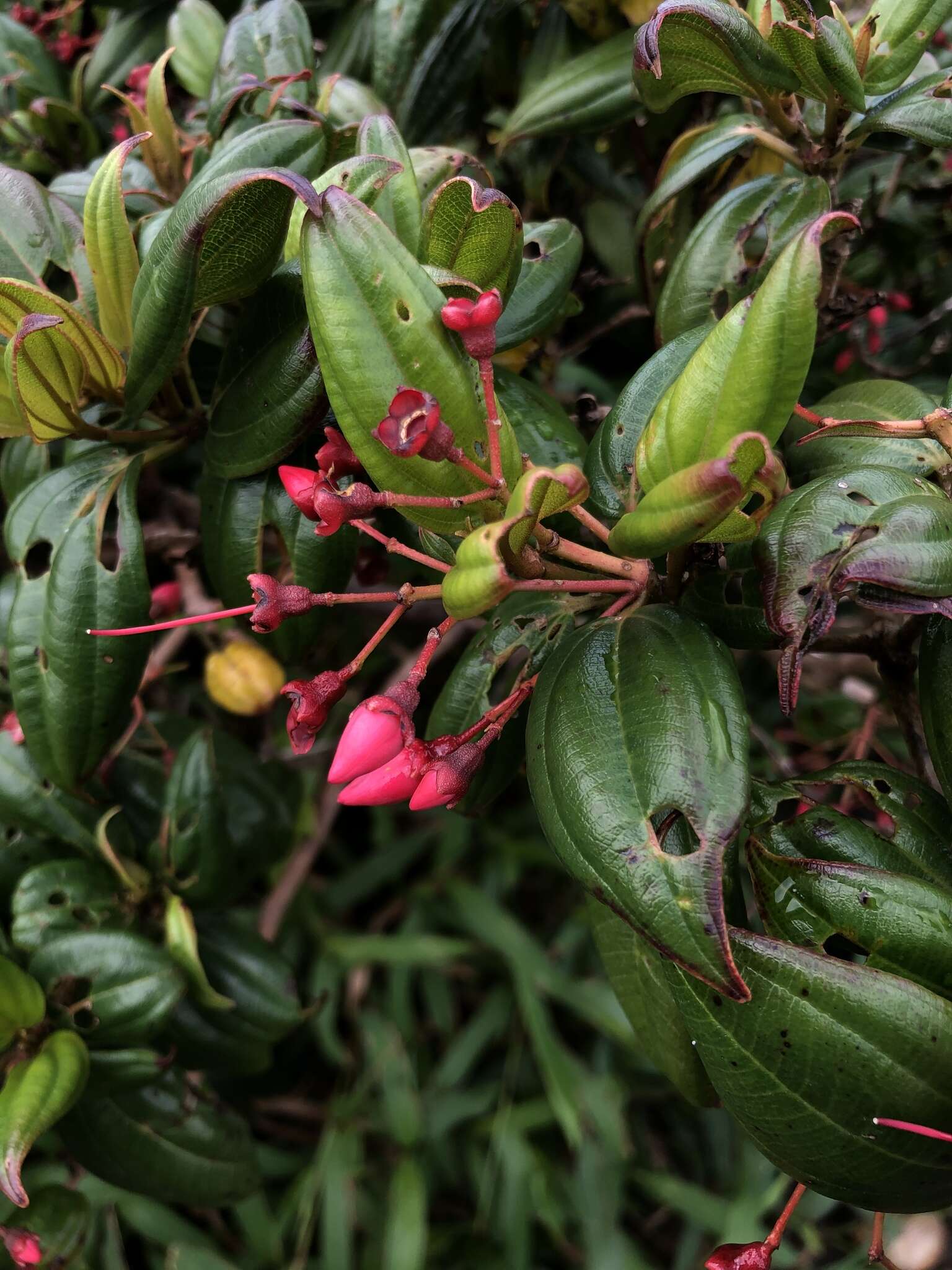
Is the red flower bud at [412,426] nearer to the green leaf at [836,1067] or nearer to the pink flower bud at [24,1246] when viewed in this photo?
the green leaf at [836,1067]

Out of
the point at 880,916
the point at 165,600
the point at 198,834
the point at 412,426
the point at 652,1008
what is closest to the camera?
Answer: the point at 412,426

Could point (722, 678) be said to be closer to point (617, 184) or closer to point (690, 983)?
point (690, 983)

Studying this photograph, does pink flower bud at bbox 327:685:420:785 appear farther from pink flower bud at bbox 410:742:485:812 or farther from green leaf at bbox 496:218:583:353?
green leaf at bbox 496:218:583:353

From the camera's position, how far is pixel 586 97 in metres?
0.95

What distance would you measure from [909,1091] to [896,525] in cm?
33

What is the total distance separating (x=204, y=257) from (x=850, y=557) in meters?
0.45

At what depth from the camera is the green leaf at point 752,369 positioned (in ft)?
1.60

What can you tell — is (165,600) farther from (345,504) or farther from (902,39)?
(902,39)

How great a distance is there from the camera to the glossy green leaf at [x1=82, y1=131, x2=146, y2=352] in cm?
67

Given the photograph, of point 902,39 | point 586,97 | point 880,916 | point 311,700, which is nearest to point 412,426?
point 311,700

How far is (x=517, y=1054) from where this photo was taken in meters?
1.97

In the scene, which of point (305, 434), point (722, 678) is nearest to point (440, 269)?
point (305, 434)

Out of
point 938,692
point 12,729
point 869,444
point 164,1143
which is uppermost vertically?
point 869,444

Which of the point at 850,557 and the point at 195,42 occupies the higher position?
the point at 195,42
